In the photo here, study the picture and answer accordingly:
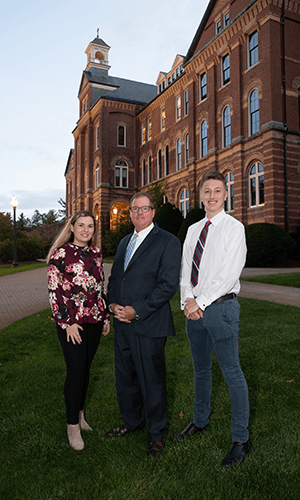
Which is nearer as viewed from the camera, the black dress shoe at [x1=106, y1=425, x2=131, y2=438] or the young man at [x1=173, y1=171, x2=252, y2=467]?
the young man at [x1=173, y1=171, x2=252, y2=467]

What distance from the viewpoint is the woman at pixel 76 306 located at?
281 centimetres

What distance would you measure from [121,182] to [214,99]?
1465cm

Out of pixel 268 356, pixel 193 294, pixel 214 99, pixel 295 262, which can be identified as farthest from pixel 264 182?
pixel 193 294

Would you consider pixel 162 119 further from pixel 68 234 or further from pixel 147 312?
pixel 147 312

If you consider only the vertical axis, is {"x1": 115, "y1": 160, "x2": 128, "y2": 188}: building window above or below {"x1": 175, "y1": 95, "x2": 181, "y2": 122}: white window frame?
below

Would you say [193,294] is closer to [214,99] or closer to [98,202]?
[214,99]

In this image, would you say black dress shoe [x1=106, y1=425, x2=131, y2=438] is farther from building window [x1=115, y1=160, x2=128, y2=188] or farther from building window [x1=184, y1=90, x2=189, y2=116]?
building window [x1=115, y1=160, x2=128, y2=188]

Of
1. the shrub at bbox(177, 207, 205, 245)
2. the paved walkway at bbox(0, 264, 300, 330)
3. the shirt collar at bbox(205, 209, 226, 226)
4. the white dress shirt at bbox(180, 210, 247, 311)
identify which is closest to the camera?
the white dress shirt at bbox(180, 210, 247, 311)

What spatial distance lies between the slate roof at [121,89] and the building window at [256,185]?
20.5 metres

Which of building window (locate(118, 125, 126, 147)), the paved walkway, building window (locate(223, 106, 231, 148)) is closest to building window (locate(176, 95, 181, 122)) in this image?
building window (locate(223, 106, 231, 148))

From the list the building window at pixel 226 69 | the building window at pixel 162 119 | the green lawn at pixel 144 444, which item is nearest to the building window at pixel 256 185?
the building window at pixel 226 69

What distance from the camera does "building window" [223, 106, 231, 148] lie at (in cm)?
2352

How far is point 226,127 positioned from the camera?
934 inches

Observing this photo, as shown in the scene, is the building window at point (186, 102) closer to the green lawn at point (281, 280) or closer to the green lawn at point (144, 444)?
the green lawn at point (281, 280)
